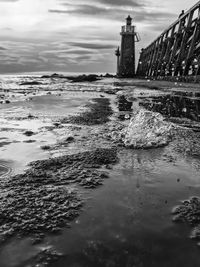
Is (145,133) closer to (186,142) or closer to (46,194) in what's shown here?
(186,142)

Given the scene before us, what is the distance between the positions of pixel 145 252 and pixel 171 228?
0.42 m

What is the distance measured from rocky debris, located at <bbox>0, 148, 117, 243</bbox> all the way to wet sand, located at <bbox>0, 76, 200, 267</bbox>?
0.09 meters

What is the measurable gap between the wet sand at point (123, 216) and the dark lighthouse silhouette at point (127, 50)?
144 feet

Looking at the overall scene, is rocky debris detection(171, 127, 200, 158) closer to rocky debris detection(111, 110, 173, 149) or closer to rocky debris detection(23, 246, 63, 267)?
rocky debris detection(111, 110, 173, 149)

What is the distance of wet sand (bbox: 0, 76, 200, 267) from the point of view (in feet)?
6.41

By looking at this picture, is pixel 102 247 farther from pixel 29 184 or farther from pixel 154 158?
pixel 154 158

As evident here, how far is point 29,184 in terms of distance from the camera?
124 inches

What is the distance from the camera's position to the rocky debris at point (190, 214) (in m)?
2.32

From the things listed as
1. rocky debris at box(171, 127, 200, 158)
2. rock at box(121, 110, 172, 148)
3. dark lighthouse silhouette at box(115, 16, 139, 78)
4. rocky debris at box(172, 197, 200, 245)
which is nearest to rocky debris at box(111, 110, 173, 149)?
rock at box(121, 110, 172, 148)

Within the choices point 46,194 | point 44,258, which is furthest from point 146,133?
point 44,258

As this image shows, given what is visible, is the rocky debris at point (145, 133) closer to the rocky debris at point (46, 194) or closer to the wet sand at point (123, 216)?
the wet sand at point (123, 216)

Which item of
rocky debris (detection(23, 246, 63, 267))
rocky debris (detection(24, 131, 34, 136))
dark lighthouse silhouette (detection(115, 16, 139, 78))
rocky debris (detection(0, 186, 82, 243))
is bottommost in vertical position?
rocky debris (detection(23, 246, 63, 267))

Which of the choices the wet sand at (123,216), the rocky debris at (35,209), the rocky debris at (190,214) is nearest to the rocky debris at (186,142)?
the wet sand at (123,216)

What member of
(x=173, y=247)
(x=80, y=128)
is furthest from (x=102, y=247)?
(x=80, y=128)
